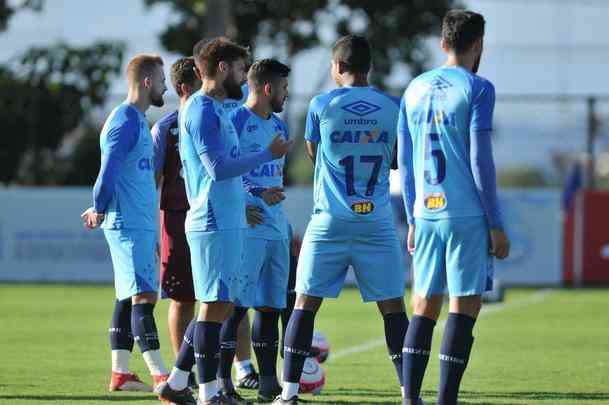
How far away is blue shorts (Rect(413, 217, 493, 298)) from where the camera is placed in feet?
24.5

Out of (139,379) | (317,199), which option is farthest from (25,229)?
(317,199)

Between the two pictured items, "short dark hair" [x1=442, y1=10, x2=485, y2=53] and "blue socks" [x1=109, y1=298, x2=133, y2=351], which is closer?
"short dark hair" [x1=442, y1=10, x2=485, y2=53]

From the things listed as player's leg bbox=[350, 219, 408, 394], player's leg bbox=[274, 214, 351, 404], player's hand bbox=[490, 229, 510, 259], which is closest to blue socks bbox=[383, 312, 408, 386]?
player's leg bbox=[350, 219, 408, 394]

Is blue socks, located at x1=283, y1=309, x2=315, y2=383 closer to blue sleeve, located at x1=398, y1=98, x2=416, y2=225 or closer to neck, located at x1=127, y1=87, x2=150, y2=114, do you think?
blue sleeve, located at x1=398, y1=98, x2=416, y2=225

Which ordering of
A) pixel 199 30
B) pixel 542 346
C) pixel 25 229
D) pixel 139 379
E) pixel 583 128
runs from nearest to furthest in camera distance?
pixel 139 379 < pixel 542 346 < pixel 25 229 < pixel 583 128 < pixel 199 30

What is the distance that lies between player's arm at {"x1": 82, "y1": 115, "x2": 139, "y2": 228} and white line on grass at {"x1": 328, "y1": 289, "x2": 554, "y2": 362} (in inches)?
127

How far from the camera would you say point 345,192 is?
336 inches

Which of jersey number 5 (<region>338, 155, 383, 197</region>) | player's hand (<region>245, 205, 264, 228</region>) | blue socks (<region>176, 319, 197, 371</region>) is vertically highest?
jersey number 5 (<region>338, 155, 383, 197</region>)

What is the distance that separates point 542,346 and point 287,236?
4.66 m

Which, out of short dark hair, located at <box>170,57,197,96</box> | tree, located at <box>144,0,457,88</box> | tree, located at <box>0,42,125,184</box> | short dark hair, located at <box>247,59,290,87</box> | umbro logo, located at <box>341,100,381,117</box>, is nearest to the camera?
umbro logo, located at <box>341,100,381,117</box>

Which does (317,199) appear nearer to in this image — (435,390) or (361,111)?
(361,111)

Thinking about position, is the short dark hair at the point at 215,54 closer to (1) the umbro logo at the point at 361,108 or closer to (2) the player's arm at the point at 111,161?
(1) the umbro logo at the point at 361,108

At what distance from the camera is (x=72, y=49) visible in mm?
28469

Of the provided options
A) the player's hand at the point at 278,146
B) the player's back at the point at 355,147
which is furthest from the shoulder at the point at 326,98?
the player's hand at the point at 278,146
